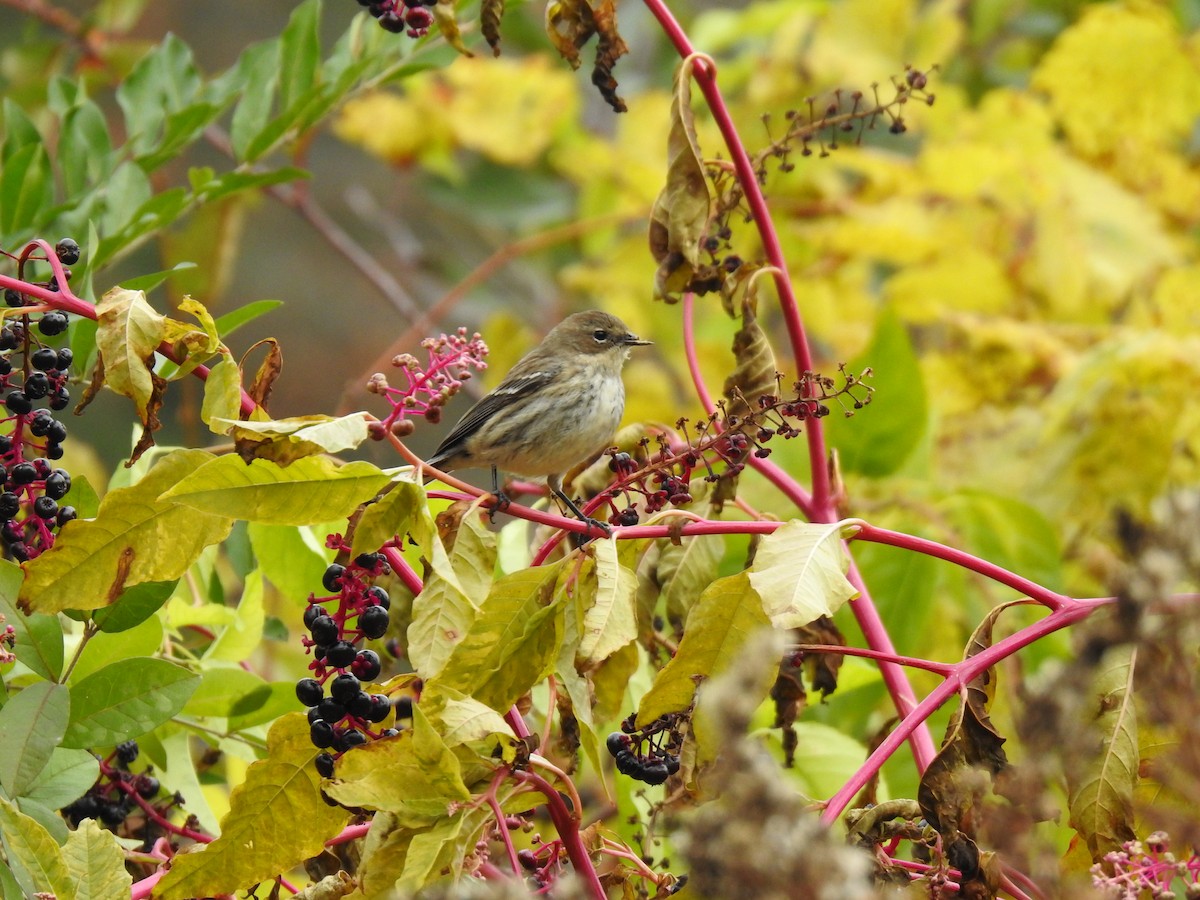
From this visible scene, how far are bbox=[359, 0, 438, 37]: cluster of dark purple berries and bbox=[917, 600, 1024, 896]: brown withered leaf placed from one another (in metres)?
1.17

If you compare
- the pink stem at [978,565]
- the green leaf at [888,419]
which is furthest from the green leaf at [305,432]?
the green leaf at [888,419]

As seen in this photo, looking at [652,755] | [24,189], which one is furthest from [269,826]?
[24,189]

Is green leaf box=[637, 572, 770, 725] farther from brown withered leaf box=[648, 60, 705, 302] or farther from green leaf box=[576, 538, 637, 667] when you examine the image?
brown withered leaf box=[648, 60, 705, 302]

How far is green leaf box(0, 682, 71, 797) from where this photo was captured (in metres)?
1.58

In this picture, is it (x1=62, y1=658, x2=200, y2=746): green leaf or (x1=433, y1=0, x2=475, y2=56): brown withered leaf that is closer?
(x1=62, y1=658, x2=200, y2=746): green leaf

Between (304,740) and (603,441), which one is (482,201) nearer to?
(603,441)

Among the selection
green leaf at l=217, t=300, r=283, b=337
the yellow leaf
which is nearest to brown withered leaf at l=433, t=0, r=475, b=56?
green leaf at l=217, t=300, r=283, b=337

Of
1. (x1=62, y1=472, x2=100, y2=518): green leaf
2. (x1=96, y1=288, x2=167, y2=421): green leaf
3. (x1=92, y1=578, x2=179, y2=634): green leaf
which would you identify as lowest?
(x1=92, y1=578, x2=179, y2=634): green leaf

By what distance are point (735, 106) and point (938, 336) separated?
127cm

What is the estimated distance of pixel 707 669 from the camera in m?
1.57

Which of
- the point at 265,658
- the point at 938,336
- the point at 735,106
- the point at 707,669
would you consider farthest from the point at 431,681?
the point at 938,336

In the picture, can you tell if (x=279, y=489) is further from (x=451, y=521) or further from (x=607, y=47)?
(x=607, y=47)

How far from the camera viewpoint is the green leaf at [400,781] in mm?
1407

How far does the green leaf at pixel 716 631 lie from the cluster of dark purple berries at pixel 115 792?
2.89 feet
